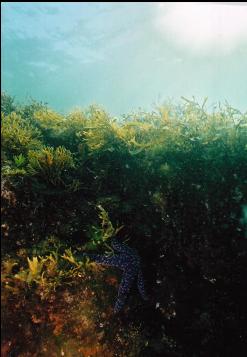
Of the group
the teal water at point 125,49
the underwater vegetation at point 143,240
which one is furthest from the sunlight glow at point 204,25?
the underwater vegetation at point 143,240

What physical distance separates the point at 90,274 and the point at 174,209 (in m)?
1.50

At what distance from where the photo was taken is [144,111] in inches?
223

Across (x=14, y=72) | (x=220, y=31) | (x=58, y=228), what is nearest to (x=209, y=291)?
(x=58, y=228)

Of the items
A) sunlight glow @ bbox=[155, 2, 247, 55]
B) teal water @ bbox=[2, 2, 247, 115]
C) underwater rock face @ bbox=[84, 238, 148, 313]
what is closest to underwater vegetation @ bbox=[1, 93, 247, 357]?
underwater rock face @ bbox=[84, 238, 148, 313]

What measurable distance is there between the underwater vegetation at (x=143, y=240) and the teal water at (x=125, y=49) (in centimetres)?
2776

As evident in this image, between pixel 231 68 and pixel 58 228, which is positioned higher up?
pixel 231 68

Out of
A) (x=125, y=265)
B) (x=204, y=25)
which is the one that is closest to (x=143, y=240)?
(x=125, y=265)

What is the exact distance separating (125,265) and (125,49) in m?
44.5

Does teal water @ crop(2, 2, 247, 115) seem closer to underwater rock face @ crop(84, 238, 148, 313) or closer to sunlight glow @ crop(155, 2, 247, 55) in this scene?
sunlight glow @ crop(155, 2, 247, 55)

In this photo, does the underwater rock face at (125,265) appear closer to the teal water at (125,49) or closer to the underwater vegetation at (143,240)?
the underwater vegetation at (143,240)

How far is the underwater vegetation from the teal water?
27757mm

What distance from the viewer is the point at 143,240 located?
16.3 feet

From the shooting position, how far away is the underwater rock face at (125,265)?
14.4ft

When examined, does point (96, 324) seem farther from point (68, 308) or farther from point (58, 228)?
point (58, 228)
